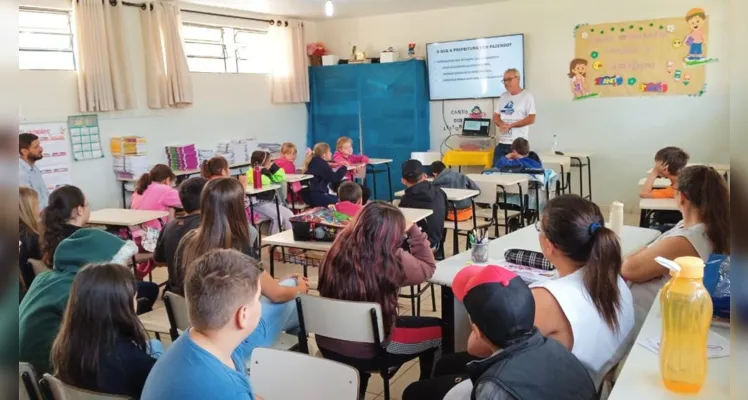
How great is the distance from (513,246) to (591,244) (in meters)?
1.05

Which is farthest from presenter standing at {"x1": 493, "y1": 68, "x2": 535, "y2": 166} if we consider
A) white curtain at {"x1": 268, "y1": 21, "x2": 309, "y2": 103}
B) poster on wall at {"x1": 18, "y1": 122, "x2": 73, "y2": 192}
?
poster on wall at {"x1": 18, "y1": 122, "x2": 73, "y2": 192}

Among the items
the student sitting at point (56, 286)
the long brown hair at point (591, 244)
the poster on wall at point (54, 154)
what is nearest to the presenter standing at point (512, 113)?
the poster on wall at point (54, 154)

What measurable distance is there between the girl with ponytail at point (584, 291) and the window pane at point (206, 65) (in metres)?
6.13

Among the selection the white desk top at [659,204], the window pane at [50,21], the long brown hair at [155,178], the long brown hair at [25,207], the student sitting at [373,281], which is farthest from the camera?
the window pane at [50,21]

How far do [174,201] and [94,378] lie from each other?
302cm

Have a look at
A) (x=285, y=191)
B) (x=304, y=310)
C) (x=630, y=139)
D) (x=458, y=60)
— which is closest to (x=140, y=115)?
(x=285, y=191)

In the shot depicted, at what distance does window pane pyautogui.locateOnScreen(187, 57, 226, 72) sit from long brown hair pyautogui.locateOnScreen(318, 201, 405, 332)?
5404 millimetres

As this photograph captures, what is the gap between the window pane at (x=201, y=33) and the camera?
7.21 metres

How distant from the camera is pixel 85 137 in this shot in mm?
5977

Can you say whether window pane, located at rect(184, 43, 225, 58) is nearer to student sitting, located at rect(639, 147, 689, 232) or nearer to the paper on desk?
student sitting, located at rect(639, 147, 689, 232)

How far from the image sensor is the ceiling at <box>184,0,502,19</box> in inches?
278

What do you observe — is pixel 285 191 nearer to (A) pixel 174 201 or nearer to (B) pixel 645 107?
(A) pixel 174 201

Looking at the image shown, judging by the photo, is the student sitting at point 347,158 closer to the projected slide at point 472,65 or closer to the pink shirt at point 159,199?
the projected slide at point 472,65

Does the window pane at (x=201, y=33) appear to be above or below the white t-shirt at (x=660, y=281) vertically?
above
